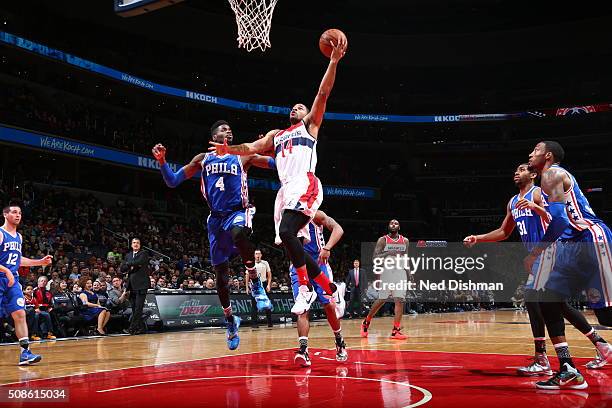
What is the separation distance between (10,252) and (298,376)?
15.2ft

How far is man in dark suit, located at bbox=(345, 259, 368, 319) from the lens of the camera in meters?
18.9

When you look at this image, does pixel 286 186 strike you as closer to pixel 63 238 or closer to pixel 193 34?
pixel 63 238

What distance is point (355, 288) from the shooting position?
1978cm

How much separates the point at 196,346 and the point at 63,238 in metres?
12.1

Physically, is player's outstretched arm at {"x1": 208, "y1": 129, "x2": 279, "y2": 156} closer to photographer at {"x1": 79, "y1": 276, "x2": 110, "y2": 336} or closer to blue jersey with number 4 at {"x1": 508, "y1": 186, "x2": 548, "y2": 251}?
blue jersey with number 4 at {"x1": 508, "y1": 186, "x2": 548, "y2": 251}

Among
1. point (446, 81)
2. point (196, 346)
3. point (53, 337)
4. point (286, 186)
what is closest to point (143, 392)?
point (286, 186)

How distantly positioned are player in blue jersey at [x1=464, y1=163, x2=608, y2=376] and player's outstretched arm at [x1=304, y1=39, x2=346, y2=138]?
207 cm

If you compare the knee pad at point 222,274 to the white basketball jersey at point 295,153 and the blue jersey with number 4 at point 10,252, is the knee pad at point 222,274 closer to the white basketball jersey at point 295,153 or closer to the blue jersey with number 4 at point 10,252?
the white basketball jersey at point 295,153

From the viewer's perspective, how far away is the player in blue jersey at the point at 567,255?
17.0 feet

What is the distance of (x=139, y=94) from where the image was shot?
3073 cm

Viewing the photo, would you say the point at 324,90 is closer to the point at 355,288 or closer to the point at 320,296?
the point at 320,296

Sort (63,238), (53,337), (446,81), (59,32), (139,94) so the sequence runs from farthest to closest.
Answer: (446,81) < (139,94) < (59,32) < (63,238) < (53,337)

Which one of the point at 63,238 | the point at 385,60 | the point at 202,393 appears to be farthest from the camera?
the point at 385,60

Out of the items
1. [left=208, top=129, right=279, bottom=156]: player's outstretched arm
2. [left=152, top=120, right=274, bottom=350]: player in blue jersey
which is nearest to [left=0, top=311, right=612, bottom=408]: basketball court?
[left=152, top=120, right=274, bottom=350]: player in blue jersey
